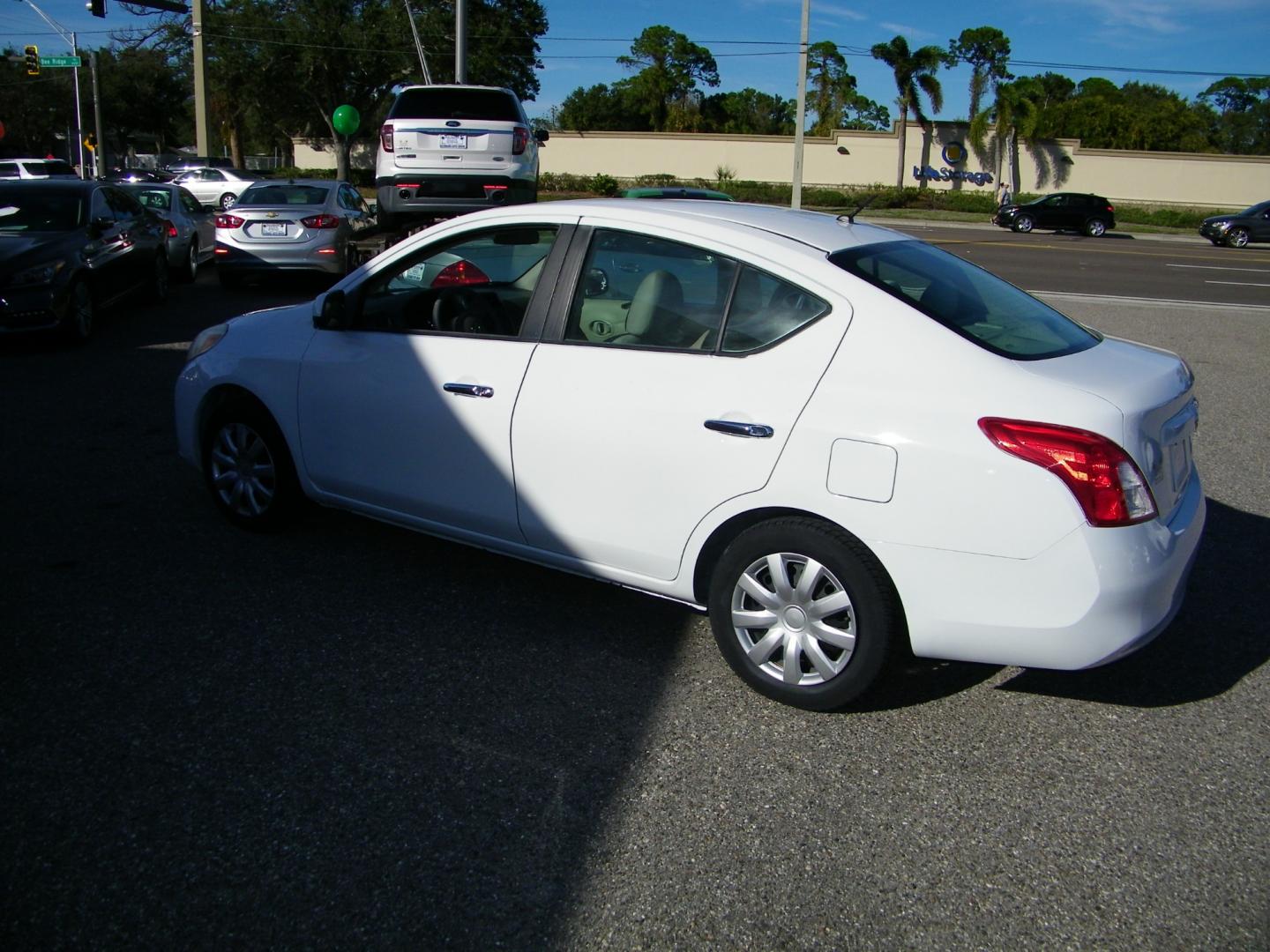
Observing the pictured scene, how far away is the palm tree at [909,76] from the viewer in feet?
174

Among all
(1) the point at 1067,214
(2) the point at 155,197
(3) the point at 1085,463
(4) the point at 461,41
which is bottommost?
(3) the point at 1085,463

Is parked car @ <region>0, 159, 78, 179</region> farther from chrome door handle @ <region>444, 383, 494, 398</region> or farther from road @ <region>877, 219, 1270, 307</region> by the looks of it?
chrome door handle @ <region>444, 383, 494, 398</region>

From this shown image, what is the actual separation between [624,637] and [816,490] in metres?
1.23

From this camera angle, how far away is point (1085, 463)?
128 inches

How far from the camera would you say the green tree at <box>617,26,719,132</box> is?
8262 centimetres

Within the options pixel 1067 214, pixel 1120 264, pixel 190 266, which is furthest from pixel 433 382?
pixel 1067 214

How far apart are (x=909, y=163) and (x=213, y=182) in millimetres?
35774

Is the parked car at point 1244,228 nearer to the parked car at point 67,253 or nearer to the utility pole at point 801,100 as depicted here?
the utility pole at point 801,100

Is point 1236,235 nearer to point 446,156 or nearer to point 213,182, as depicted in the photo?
point 446,156

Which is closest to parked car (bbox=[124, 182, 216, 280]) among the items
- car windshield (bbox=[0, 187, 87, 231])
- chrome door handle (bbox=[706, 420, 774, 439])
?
car windshield (bbox=[0, 187, 87, 231])

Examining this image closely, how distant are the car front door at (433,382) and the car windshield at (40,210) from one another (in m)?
7.70

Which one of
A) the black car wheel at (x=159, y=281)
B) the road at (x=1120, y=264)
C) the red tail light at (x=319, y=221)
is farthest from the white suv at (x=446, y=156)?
the road at (x=1120, y=264)

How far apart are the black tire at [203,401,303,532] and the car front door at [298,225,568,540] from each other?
24cm

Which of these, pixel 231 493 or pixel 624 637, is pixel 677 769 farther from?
pixel 231 493
